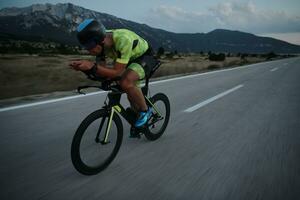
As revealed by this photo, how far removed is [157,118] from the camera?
4.79 metres

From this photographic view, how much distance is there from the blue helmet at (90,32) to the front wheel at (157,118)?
163 centimetres

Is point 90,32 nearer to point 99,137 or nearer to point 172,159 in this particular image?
point 99,137

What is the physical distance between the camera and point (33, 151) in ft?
13.2

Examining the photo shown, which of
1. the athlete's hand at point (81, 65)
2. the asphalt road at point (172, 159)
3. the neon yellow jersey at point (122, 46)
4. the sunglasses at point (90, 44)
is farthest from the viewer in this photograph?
the neon yellow jersey at point (122, 46)

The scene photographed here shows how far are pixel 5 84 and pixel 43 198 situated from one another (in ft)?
51.3

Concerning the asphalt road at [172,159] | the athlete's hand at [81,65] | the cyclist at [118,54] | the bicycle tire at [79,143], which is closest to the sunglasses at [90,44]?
the cyclist at [118,54]

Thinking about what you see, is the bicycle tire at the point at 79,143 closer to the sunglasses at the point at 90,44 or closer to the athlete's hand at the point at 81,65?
the athlete's hand at the point at 81,65

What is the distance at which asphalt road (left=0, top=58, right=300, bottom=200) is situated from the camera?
298 centimetres

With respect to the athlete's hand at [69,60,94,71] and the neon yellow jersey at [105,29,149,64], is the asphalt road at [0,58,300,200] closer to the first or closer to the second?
the athlete's hand at [69,60,94,71]

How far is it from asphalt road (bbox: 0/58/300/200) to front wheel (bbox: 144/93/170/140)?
13 cm

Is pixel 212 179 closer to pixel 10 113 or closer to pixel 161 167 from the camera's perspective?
pixel 161 167

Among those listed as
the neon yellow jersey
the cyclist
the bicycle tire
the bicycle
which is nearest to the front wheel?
the cyclist

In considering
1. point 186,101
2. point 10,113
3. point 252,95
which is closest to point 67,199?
point 10,113

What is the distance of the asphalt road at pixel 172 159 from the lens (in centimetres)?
298
